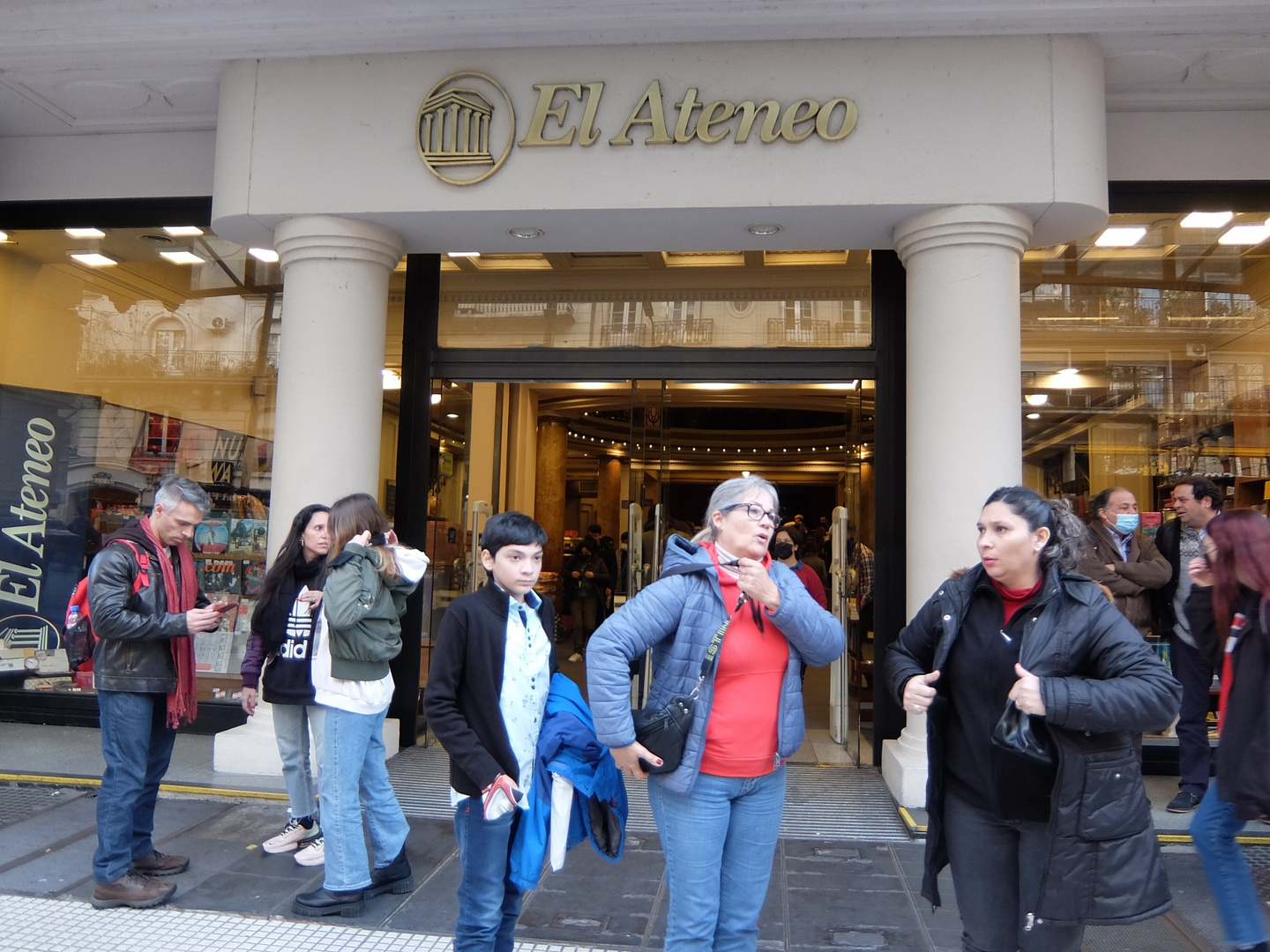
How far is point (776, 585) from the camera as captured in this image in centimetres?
273

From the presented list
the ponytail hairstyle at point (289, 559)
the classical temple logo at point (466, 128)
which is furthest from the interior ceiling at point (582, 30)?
the ponytail hairstyle at point (289, 559)

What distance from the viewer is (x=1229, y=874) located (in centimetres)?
324

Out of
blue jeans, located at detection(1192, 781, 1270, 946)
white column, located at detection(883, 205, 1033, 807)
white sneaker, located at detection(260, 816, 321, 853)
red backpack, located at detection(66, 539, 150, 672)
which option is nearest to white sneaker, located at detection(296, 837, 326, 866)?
white sneaker, located at detection(260, 816, 321, 853)

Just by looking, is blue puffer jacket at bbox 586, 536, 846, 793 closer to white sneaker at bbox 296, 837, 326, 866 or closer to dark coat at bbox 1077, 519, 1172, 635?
white sneaker at bbox 296, 837, 326, 866

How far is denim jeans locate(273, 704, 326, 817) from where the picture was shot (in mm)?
4484

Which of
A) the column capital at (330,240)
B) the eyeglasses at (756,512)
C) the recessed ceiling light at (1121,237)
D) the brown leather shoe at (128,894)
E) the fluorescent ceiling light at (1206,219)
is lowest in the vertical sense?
the brown leather shoe at (128,894)

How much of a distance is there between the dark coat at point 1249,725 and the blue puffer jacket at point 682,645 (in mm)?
1477

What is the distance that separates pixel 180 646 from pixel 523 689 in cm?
203

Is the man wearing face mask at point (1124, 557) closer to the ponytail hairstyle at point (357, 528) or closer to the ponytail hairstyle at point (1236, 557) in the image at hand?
the ponytail hairstyle at point (1236, 557)

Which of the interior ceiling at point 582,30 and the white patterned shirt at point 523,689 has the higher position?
the interior ceiling at point 582,30

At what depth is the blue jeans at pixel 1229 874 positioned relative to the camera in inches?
126

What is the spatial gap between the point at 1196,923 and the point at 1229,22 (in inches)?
191

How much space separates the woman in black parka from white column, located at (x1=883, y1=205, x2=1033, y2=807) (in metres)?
2.75

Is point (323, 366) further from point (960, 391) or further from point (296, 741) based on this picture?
point (960, 391)
